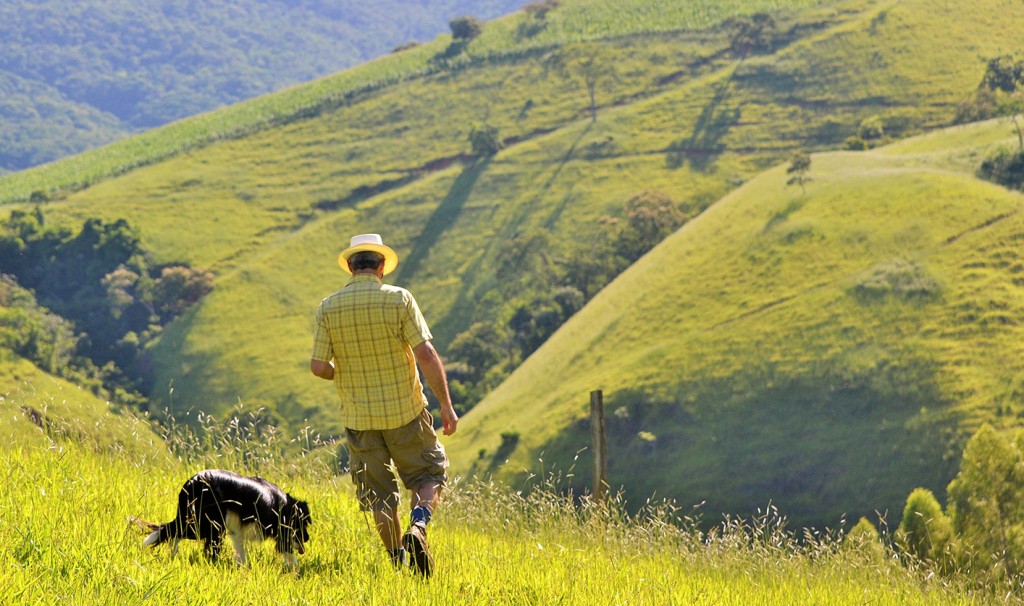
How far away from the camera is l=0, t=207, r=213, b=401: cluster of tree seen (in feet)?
331

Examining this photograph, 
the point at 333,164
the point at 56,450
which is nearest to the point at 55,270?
the point at 333,164

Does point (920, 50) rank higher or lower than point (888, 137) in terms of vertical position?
higher

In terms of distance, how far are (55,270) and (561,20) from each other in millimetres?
90249

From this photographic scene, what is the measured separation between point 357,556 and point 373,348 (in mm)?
1467

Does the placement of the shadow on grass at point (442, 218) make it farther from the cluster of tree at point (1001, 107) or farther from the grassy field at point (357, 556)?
the grassy field at point (357, 556)

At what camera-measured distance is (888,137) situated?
367 feet

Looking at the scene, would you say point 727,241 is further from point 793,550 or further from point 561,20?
point 561,20

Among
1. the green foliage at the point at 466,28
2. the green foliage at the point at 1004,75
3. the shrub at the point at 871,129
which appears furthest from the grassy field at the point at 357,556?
the green foliage at the point at 466,28

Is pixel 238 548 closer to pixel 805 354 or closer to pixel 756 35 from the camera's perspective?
pixel 805 354

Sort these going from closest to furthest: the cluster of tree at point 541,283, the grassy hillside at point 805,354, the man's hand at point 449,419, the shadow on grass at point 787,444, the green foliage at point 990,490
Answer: the man's hand at point 449,419
the green foliage at point 990,490
the shadow on grass at point 787,444
the grassy hillside at point 805,354
the cluster of tree at point 541,283

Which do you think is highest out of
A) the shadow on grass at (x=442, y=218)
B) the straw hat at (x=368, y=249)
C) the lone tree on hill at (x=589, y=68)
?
the lone tree on hill at (x=589, y=68)

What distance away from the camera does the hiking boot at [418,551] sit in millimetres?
6160

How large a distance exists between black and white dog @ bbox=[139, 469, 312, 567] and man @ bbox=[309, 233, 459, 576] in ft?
2.11

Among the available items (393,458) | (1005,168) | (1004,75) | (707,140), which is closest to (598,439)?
(393,458)
